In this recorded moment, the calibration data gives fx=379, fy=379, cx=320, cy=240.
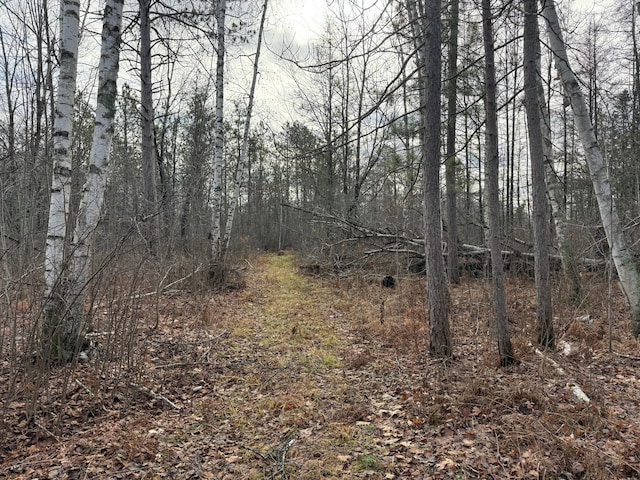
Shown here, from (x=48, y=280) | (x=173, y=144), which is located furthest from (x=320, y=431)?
(x=173, y=144)

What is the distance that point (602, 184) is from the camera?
570cm

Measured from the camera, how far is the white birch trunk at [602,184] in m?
5.68

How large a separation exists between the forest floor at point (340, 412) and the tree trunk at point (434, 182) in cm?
45

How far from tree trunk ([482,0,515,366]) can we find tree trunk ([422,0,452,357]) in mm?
570

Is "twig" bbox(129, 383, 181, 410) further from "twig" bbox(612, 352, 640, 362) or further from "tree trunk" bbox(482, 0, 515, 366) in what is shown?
"twig" bbox(612, 352, 640, 362)

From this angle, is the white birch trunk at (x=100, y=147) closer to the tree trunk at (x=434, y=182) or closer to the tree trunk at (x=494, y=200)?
the tree trunk at (x=434, y=182)

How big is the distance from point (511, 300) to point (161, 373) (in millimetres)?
6824

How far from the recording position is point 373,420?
3.65 meters

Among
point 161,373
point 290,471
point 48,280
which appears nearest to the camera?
point 290,471

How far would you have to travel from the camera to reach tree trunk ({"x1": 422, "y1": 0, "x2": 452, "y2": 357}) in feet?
15.4

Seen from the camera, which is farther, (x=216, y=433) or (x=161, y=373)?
(x=161, y=373)

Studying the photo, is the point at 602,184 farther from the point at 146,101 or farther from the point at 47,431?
the point at 146,101

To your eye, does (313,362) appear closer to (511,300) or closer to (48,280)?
(48,280)

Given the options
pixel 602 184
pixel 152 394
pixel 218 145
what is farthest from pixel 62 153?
pixel 602 184
